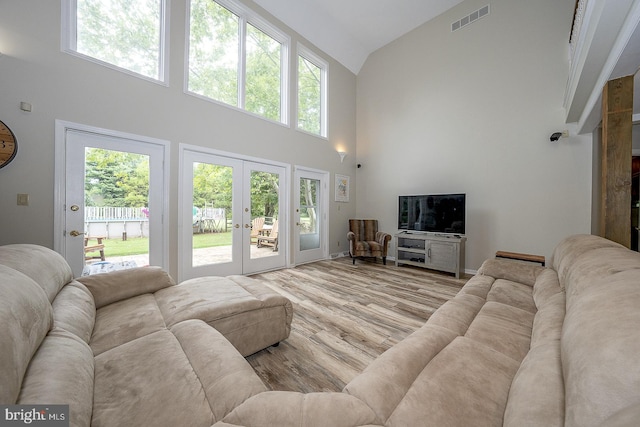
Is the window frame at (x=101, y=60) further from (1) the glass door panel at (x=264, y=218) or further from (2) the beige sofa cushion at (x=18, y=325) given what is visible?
(2) the beige sofa cushion at (x=18, y=325)

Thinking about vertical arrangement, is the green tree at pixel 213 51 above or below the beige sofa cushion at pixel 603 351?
above

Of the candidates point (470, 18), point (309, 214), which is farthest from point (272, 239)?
point (470, 18)

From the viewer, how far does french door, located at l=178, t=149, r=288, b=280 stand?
3.34 m

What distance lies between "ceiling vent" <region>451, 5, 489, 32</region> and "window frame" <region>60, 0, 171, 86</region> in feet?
15.4

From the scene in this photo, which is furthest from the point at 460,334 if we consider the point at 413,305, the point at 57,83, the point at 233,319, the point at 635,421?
the point at 57,83

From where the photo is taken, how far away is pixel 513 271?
2174mm

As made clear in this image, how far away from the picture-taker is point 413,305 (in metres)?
2.76

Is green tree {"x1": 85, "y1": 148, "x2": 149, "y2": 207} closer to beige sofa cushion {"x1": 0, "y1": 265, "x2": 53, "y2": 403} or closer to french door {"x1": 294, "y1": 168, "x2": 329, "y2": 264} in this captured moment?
beige sofa cushion {"x1": 0, "y1": 265, "x2": 53, "y2": 403}

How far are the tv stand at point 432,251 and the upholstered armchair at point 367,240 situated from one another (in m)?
0.31

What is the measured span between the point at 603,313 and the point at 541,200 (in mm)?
3858

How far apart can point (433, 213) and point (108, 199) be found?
483 centimetres

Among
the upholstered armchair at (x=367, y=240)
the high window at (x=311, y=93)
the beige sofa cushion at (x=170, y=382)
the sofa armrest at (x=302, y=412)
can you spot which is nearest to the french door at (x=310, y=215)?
the upholstered armchair at (x=367, y=240)

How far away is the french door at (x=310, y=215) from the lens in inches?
186

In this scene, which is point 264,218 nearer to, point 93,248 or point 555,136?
point 93,248
